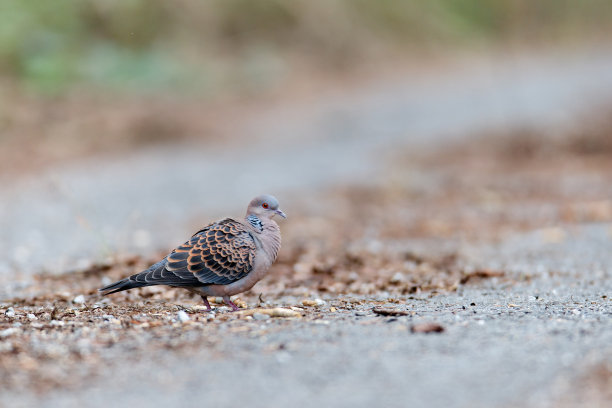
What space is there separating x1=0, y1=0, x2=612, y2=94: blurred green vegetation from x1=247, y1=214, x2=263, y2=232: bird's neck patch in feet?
37.8

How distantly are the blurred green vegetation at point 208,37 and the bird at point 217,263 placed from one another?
11674 mm

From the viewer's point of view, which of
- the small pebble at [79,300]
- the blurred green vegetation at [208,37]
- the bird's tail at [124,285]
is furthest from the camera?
the blurred green vegetation at [208,37]

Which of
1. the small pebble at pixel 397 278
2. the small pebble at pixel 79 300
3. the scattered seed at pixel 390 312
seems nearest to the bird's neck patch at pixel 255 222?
the scattered seed at pixel 390 312

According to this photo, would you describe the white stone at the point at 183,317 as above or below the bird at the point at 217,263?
below

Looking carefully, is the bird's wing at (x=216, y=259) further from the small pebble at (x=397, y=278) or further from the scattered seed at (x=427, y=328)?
the small pebble at (x=397, y=278)

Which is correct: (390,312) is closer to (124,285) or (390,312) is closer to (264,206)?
(264,206)

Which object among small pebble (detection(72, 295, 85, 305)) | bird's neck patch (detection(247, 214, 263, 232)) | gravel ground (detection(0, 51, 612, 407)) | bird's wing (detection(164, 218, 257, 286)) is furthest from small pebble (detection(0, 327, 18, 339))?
bird's neck patch (detection(247, 214, 263, 232))

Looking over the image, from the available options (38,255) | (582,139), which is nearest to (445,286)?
(38,255)

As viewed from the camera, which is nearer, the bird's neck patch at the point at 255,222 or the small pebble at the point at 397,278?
the bird's neck patch at the point at 255,222

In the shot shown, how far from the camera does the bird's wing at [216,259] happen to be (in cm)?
480

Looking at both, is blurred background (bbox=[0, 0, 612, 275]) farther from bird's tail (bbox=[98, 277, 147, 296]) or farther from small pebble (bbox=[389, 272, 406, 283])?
small pebble (bbox=[389, 272, 406, 283])

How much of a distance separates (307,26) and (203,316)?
18470 mm

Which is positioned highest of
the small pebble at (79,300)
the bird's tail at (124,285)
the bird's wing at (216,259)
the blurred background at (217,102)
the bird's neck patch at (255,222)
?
the blurred background at (217,102)

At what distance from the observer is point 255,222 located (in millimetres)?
5168
